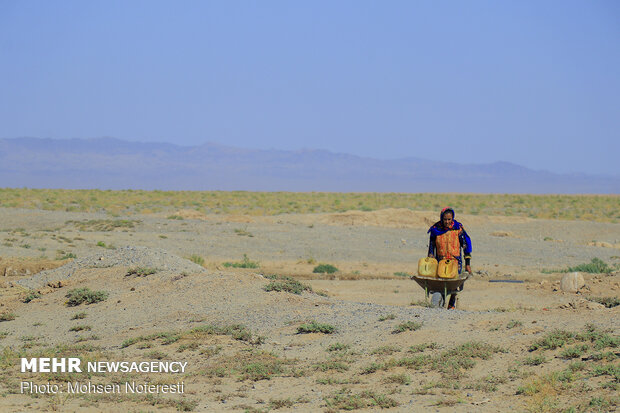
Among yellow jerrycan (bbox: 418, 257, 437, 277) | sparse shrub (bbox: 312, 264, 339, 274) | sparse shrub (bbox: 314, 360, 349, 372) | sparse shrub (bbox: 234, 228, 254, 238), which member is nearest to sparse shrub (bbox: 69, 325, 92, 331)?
sparse shrub (bbox: 314, 360, 349, 372)

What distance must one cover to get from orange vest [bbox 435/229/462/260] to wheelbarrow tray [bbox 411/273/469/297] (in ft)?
1.17

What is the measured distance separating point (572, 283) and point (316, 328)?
836 centimetres

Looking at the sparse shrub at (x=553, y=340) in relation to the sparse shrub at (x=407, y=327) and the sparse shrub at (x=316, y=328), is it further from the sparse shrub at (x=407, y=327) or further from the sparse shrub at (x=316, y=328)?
the sparse shrub at (x=316, y=328)

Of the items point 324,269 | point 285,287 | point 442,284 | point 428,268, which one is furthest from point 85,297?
point 324,269

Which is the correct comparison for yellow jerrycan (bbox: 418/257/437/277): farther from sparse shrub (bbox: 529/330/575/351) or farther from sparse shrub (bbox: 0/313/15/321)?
sparse shrub (bbox: 0/313/15/321)

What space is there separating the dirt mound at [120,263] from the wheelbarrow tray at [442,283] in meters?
6.12

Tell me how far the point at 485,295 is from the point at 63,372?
10685 millimetres

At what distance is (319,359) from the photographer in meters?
9.29

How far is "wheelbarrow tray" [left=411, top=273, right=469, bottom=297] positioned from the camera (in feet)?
36.7

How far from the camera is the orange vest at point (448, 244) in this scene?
11.3 metres

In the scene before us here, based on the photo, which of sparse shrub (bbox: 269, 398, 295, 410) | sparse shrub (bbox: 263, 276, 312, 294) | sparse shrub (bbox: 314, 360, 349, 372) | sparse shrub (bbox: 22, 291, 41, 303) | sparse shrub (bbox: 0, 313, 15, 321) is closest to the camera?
sparse shrub (bbox: 269, 398, 295, 410)

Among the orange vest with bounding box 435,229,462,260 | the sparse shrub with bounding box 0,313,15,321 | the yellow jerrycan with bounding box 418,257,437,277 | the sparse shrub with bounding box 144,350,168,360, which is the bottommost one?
the sparse shrub with bounding box 0,313,15,321

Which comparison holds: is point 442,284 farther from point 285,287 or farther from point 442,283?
point 285,287

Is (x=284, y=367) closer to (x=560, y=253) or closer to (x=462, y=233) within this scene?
(x=462, y=233)
